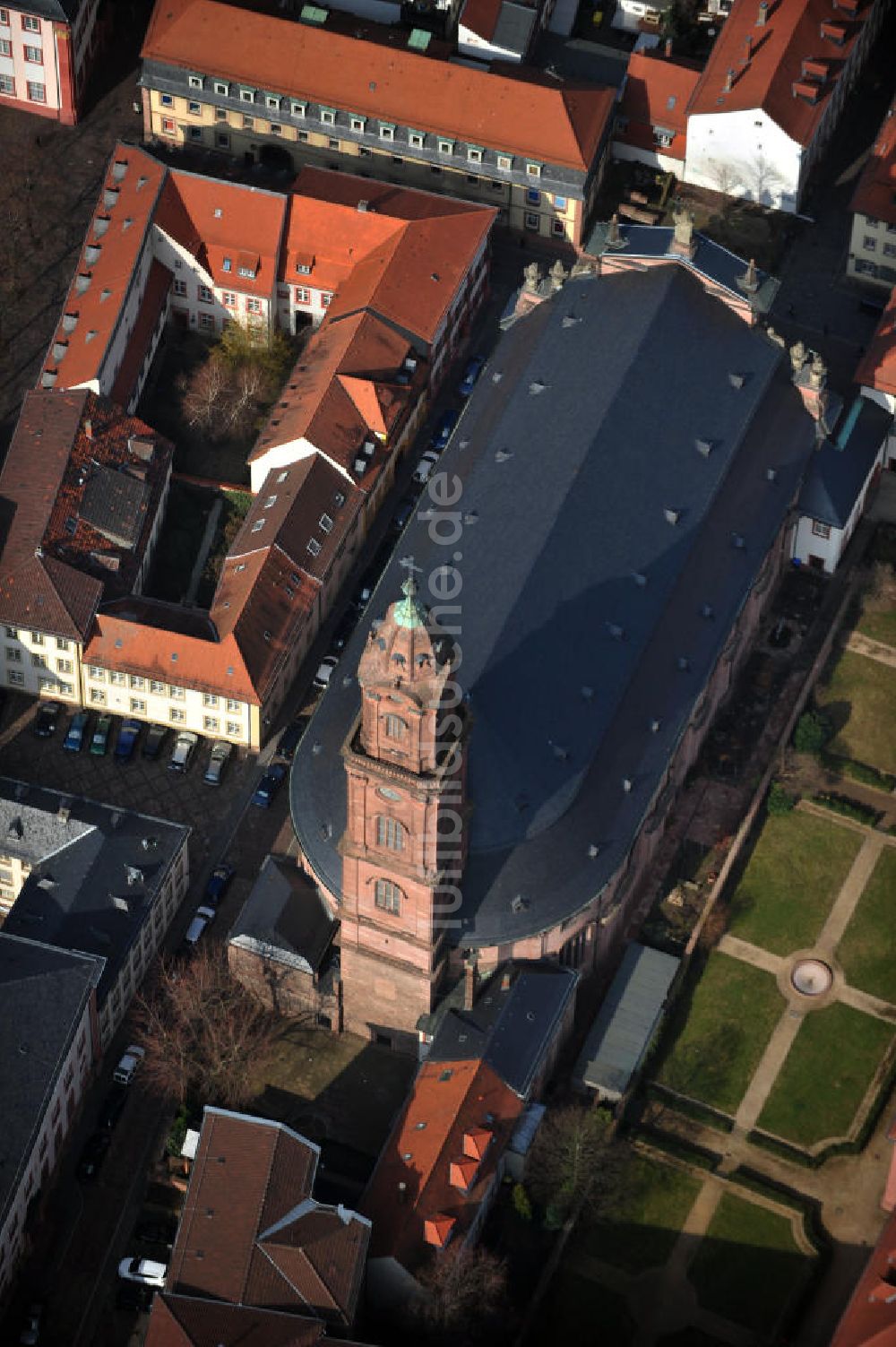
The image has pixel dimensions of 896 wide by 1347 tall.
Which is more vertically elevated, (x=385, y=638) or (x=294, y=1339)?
(x=385, y=638)

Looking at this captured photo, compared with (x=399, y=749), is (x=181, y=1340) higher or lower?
lower

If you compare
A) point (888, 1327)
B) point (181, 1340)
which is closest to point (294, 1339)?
point (181, 1340)

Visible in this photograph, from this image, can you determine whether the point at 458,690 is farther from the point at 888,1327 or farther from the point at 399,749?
the point at 888,1327

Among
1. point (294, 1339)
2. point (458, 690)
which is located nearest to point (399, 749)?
point (458, 690)

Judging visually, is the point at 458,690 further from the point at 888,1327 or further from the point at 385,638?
the point at 888,1327

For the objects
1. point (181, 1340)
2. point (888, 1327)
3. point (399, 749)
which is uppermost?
point (399, 749)
